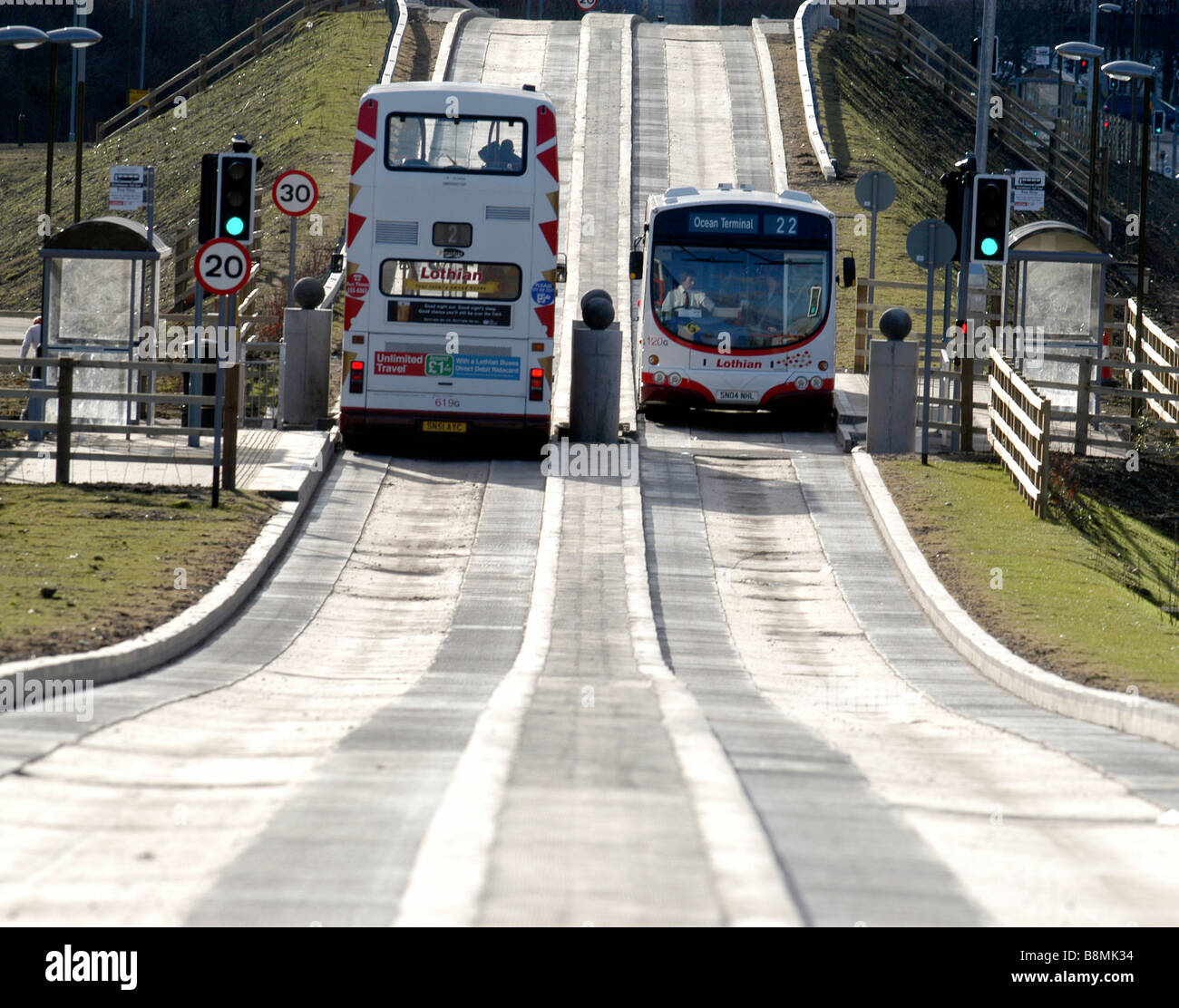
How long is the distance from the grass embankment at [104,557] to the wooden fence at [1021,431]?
327 inches

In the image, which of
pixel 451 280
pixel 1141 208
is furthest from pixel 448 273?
pixel 1141 208

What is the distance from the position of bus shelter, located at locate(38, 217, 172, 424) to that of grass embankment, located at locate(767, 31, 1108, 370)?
46.4 ft

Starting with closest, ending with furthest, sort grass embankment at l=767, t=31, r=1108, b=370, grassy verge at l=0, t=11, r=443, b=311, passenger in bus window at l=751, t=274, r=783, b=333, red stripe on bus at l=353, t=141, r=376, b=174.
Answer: red stripe on bus at l=353, t=141, r=376, b=174 → passenger in bus window at l=751, t=274, r=783, b=333 → grass embankment at l=767, t=31, r=1108, b=370 → grassy verge at l=0, t=11, r=443, b=311

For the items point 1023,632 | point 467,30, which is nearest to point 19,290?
point 467,30

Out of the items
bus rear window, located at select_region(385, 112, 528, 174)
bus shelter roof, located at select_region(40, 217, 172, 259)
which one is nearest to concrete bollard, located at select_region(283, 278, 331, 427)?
bus shelter roof, located at select_region(40, 217, 172, 259)

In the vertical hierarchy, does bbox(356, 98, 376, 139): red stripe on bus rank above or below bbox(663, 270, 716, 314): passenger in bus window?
above

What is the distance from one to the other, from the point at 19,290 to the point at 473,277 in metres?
24.1

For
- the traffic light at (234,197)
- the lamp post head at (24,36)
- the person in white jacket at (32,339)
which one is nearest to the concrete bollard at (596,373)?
the traffic light at (234,197)

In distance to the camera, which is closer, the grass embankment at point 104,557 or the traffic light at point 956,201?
the grass embankment at point 104,557

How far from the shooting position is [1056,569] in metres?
15.9

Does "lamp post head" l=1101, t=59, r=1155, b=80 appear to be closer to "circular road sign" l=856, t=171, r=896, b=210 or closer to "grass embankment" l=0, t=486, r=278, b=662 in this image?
"circular road sign" l=856, t=171, r=896, b=210

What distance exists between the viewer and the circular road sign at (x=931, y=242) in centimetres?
1972

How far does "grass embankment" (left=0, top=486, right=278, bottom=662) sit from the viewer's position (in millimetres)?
11891

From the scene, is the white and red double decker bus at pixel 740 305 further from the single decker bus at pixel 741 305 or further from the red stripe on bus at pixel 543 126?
the red stripe on bus at pixel 543 126
